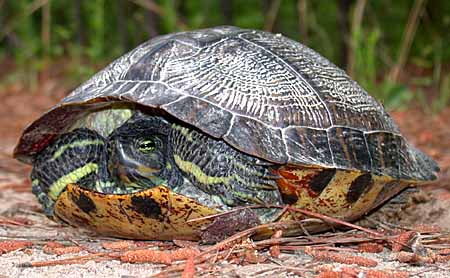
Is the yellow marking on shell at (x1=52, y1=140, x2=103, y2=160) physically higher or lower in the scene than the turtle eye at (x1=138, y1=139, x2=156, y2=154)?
lower

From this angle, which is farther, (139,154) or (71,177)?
(71,177)

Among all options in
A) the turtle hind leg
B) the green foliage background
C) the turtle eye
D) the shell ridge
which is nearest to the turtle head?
the turtle eye

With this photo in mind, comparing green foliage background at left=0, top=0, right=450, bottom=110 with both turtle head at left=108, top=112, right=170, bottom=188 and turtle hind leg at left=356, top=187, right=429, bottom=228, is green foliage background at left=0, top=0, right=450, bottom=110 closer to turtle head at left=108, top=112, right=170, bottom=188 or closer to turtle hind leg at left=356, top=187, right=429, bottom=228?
turtle hind leg at left=356, top=187, right=429, bottom=228

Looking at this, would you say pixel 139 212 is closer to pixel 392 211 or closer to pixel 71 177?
pixel 71 177

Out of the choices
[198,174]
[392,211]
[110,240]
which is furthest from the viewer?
[392,211]

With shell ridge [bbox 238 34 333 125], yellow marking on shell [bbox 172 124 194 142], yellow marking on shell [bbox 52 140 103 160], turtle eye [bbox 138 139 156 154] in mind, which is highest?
shell ridge [bbox 238 34 333 125]

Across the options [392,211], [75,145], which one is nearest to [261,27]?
[392,211]

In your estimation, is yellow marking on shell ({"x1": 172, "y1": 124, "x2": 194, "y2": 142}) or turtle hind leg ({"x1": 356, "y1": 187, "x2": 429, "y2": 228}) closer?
yellow marking on shell ({"x1": 172, "y1": 124, "x2": 194, "y2": 142})
